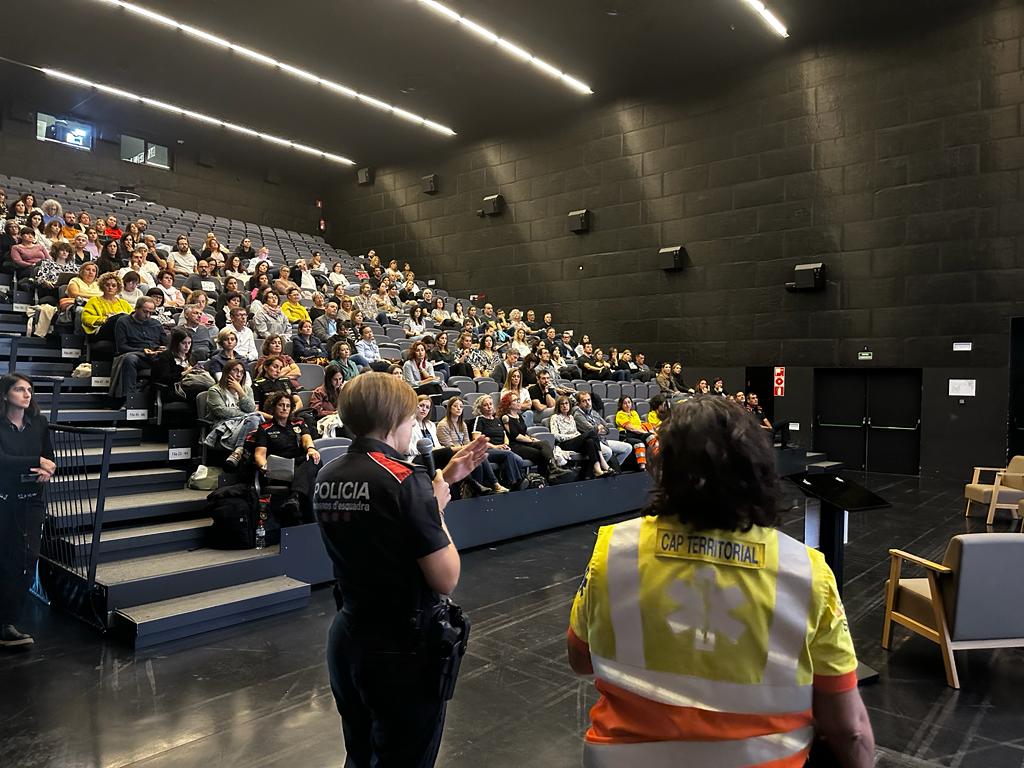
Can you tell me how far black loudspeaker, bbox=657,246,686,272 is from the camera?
11.9 metres

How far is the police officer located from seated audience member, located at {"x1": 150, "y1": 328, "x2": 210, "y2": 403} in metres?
4.17

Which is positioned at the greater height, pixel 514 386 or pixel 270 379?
pixel 270 379

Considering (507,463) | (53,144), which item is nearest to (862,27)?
(507,463)

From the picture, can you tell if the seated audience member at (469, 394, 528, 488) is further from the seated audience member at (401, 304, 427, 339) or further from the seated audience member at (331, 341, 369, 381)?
the seated audience member at (401, 304, 427, 339)

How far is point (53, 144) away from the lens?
44.9ft

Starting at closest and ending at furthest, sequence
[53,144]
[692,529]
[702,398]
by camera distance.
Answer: [692,529], [702,398], [53,144]

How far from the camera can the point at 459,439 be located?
579 centimetres

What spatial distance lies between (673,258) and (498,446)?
7352mm

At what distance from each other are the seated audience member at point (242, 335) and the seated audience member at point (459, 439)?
86.1 inches

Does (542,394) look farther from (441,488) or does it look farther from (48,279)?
(441,488)

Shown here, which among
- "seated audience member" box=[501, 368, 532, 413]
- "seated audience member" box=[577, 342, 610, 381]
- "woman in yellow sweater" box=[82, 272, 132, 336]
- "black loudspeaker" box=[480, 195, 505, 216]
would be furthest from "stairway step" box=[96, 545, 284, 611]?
"black loudspeaker" box=[480, 195, 505, 216]

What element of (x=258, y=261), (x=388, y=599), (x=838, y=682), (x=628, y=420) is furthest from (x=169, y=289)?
(x=838, y=682)

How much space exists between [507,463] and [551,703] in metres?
3.09

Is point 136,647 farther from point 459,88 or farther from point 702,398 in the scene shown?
point 459,88
